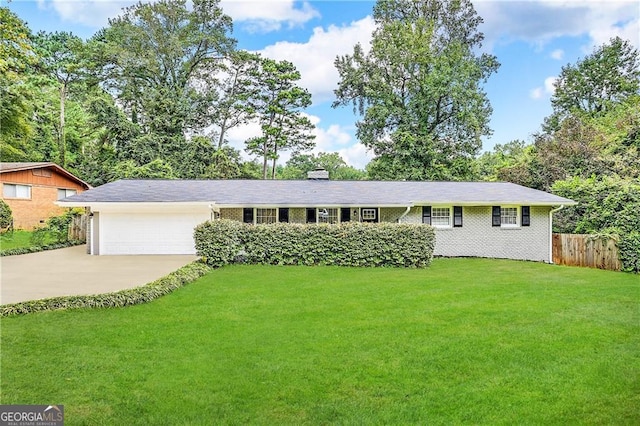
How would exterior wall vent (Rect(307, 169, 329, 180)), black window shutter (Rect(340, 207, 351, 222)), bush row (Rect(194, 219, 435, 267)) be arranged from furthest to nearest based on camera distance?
exterior wall vent (Rect(307, 169, 329, 180)) < black window shutter (Rect(340, 207, 351, 222)) < bush row (Rect(194, 219, 435, 267))

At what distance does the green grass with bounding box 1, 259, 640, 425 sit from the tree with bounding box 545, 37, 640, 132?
31757 mm

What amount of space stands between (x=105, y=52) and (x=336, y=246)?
26.1 m

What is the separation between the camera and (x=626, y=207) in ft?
52.1

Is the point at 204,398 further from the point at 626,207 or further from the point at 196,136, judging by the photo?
the point at 196,136

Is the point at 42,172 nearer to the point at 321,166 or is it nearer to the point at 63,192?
the point at 63,192

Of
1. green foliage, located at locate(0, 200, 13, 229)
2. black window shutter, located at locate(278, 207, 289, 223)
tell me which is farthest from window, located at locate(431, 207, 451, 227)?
green foliage, located at locate(0, 200, 13, 229)

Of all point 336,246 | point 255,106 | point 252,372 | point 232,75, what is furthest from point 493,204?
point 232,75

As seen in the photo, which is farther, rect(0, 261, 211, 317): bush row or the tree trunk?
the tree trunk

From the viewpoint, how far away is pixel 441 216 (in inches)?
674

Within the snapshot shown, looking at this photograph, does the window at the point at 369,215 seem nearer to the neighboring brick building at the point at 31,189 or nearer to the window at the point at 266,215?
the window at the point at 266,215

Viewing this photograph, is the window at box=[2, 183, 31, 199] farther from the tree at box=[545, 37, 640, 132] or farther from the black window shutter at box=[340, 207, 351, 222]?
the tree at box=[545, 37, 640, 132]

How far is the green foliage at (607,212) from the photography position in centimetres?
1427

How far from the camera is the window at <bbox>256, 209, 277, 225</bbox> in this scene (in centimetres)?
1683

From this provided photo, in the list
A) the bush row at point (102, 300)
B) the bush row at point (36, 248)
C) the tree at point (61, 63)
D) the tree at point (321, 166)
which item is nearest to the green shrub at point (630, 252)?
the bush row at point (102, 300)
